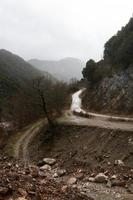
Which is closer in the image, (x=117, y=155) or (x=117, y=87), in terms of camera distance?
(x=117, y=155)

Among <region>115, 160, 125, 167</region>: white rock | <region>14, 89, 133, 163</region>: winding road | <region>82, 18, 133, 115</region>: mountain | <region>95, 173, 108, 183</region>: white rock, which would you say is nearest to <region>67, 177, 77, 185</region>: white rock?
<region>95, 173, 108, 183</region>: white rock

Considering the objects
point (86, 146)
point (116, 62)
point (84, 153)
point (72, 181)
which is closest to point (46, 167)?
point (84, 153)

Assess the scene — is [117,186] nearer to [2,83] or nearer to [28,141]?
[28,141]

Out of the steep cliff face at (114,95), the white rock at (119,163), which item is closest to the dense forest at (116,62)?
the steep cliff face at (114,95)

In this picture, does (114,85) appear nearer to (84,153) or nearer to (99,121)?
(99,121)

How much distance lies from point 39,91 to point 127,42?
2813 cm

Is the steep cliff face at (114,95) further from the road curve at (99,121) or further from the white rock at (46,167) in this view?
the white rock at (46,167)

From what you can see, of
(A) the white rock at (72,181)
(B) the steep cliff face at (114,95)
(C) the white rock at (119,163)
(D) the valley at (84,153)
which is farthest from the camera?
(B) the steep cliff face at (114,95)

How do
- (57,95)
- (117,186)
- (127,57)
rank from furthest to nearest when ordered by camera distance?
(127,57)
(57,95)
(117,186)

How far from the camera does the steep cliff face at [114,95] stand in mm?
70550

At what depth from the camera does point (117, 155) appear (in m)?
44.9

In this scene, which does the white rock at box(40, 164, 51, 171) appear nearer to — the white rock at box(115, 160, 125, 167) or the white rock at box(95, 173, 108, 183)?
the white rock at box(115, 160, 125, 167)

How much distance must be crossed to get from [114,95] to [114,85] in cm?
334

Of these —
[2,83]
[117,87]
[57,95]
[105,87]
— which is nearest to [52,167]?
[57,95]
